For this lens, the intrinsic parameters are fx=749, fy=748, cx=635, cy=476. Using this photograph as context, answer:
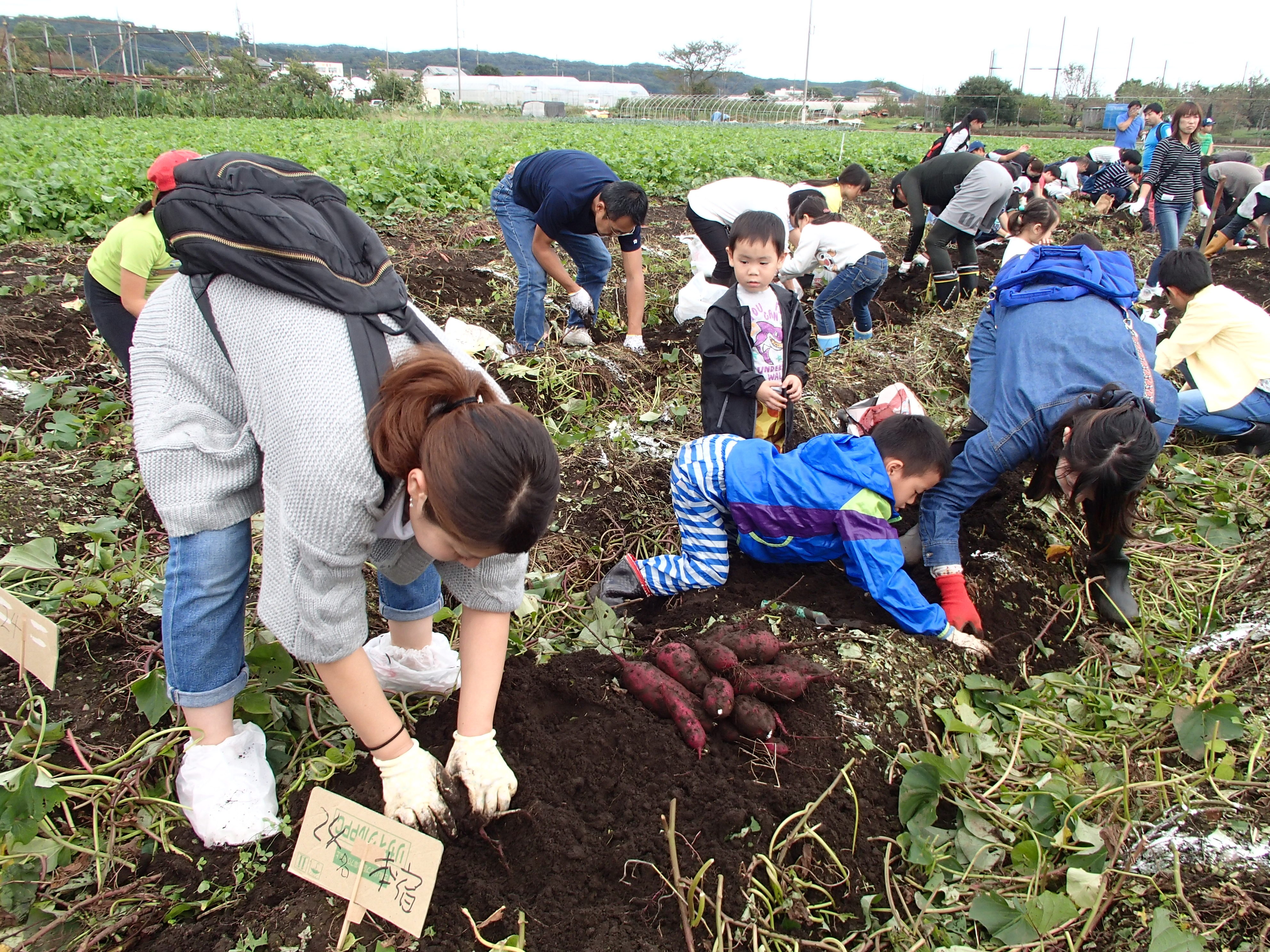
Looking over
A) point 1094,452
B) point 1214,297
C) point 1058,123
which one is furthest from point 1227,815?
point 1058,123

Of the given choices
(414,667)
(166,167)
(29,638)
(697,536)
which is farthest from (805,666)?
(166,167)

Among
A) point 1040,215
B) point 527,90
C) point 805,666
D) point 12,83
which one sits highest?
point 527,90

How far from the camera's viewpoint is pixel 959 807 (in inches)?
70.3

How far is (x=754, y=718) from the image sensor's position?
186 centimetres

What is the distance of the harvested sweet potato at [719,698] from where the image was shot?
73.7 inches

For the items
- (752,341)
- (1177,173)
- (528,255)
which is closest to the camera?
(752,341)

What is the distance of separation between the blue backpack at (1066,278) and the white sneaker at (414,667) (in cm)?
239

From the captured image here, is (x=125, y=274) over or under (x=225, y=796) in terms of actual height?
over

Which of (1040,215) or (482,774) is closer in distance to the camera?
(482,774)

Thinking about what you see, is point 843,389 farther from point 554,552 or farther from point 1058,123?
point 1058,123

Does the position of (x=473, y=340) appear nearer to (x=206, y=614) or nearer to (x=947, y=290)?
(x=206, y=614)

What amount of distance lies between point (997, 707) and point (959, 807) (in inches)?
18.4

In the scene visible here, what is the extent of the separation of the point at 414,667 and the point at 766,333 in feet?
6.69

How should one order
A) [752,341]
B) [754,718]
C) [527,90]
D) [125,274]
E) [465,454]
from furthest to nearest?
[527,90], [752,341], [125,274], [754,718], [465,454]
